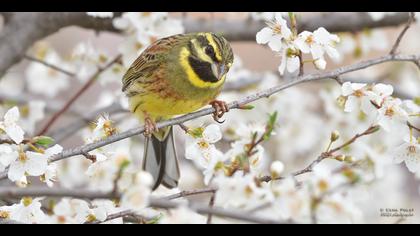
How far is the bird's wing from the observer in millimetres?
3586

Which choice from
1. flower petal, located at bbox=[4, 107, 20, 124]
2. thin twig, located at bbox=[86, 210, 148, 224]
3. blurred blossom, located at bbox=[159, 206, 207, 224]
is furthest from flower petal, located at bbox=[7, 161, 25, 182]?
blurred blossom, located at bbox=[159, 206, 207, 224]

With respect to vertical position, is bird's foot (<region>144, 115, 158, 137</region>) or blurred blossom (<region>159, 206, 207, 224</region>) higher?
bird's foot (<region>144, 115, 158, 137</region>)

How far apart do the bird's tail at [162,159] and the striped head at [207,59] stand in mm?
419

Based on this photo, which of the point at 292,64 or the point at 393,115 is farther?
the point at 292,64

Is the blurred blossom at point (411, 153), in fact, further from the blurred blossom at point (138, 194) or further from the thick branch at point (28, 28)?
the thick branch at point (28, 28)

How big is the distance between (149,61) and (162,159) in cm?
51

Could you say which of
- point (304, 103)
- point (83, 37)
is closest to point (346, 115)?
point (304, 103)

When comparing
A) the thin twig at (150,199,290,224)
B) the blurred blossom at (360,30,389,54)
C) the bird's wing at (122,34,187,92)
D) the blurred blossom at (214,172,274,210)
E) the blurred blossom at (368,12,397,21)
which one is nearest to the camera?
the thin twig at (150,199,290,224)

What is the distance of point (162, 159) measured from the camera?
352 centimetres

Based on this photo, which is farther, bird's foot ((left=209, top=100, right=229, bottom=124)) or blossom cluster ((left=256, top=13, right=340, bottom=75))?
bird's foot ((left=209, top=100, right=229, bottom=124))

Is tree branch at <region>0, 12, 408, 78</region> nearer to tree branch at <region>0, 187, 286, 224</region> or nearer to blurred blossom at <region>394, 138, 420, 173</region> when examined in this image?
blurred blossom at <region>394, 138, 420, 173</region>

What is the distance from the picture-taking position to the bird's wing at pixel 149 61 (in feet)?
11.8

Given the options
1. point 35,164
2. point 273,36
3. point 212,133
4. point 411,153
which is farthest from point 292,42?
point 35,164

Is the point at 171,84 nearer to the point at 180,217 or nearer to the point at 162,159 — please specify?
the point at 162,159
